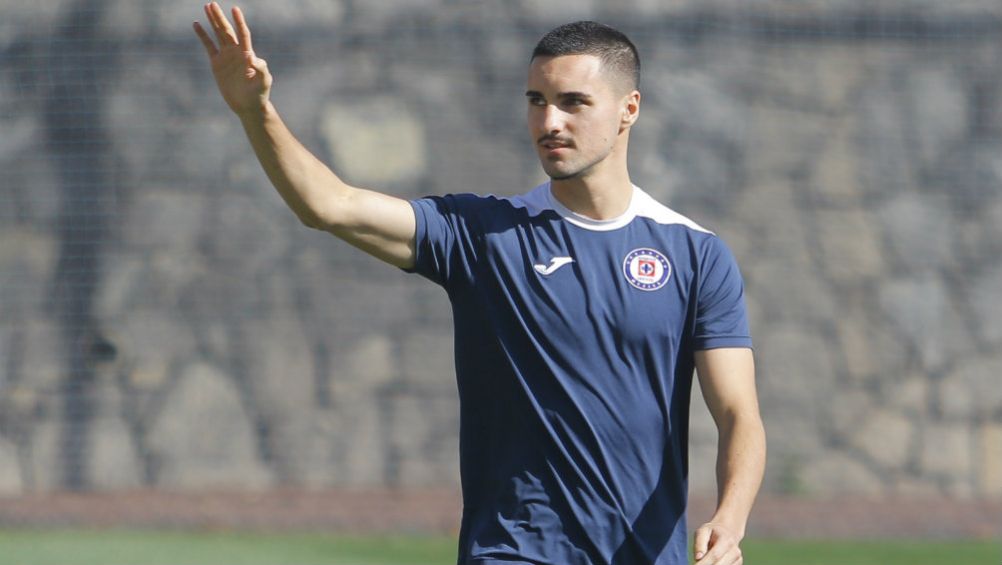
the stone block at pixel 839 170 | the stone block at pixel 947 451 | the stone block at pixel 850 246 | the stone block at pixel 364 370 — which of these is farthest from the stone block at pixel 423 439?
the stone block at pixel 947 451

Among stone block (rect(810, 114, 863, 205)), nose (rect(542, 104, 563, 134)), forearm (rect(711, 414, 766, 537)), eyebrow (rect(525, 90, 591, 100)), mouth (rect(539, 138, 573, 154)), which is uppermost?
stone block (rect(810, 114, 863, 205))

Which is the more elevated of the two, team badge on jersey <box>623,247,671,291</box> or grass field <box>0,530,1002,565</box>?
team badge on jersey <box>623,247,671,291</box>

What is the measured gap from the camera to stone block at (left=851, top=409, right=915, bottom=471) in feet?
31.0

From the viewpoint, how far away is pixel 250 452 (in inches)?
367

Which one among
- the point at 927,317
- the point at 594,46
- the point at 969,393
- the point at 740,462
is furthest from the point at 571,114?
the point at 969,393

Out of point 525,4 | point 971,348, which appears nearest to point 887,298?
point 971,348

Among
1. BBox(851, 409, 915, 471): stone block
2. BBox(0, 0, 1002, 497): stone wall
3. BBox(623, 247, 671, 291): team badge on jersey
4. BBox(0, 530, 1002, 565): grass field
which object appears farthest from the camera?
BBox(851, 409, 915, 471): stone block

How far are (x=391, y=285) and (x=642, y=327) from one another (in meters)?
5.82

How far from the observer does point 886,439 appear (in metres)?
9.49

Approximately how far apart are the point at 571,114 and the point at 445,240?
43 cm

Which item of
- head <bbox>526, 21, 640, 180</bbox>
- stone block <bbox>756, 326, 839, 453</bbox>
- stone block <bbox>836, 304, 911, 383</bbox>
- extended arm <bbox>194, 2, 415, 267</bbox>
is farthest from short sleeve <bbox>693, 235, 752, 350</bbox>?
stone block <bbox>836, 304, 911, 383</bbox>

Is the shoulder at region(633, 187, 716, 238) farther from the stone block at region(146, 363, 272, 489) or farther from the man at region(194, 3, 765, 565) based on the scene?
the stone block at region(146, 363, 272, 489)

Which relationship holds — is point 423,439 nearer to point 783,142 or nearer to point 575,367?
point 783,142

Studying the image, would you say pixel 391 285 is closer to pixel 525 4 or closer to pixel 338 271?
pixel 338 271
